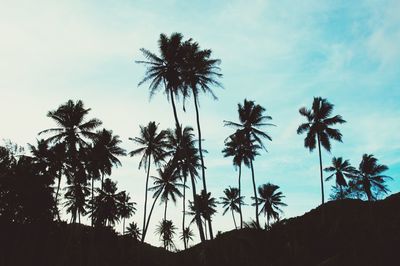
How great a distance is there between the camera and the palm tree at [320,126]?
41594 millimetres

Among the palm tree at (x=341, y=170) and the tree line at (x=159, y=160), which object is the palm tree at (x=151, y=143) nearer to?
the tree line at (x=159, y=160)

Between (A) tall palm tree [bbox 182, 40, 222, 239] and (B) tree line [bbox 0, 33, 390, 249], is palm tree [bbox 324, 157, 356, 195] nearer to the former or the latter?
(B) tree line [bbox 0, 33, 390, 249]

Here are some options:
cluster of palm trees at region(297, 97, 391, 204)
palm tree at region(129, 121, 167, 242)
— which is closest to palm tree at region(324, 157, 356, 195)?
cluster of palm trees at region(297, 97, 391, 204)

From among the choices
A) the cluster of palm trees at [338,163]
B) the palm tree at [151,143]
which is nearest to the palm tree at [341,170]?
the cluster of palm trees at [338,163]

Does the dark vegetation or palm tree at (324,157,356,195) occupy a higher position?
palm tree at (324,157,356,195)

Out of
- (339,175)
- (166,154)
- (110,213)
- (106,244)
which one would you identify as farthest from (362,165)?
(106,244)

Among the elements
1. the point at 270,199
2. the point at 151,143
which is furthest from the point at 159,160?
the point at 270,199

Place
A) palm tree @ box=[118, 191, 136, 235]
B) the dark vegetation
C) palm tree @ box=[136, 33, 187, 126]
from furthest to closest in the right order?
palm tree @ box=[118, 191, 136, 235], palm tree @ box=[136, 33, 187, 126], the dark vegetation

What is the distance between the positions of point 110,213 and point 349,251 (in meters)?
41.8

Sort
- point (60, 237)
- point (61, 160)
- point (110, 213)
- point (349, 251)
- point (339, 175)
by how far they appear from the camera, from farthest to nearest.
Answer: point (339, 175) < point (110, 213) < point (61, 160) < point (60, 237) < point (349, 251)

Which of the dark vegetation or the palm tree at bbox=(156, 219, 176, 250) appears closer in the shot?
the dark vegetation

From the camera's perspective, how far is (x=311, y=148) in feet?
139

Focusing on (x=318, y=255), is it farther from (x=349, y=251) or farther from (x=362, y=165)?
(x=362, y=165)

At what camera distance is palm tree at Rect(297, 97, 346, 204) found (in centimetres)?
4159
